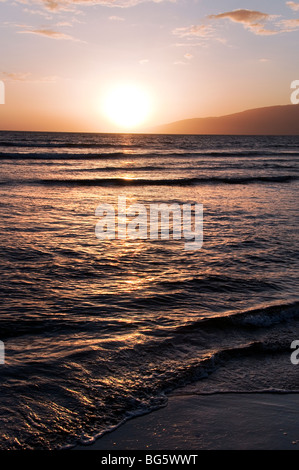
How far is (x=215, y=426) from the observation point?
3.36m

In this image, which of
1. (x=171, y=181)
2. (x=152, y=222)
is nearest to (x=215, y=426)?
(x=152, y=222)

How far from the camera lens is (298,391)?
393 centimetres

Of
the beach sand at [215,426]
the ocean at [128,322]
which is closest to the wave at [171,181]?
the ocean at [128,322]

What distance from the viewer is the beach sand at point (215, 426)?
10.2 ft

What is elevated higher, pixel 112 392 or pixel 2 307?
pixel 2 307

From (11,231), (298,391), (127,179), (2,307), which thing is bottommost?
(298,391)

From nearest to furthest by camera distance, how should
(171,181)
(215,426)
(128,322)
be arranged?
(215,426)
(128,322)
(171,181)

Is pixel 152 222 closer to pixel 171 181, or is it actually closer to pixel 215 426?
pixel 215 426

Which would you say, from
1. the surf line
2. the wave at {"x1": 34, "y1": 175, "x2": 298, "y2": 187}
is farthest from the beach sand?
the wave at {"x1": 34, "y1": 175, "x2": 298, "y2": 187}

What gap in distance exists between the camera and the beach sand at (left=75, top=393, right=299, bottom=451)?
3.12 meters

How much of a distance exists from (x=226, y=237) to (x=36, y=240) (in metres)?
4.47

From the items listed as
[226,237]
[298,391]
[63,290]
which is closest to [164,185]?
[226,237]

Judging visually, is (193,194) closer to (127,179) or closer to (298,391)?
(127,179)
